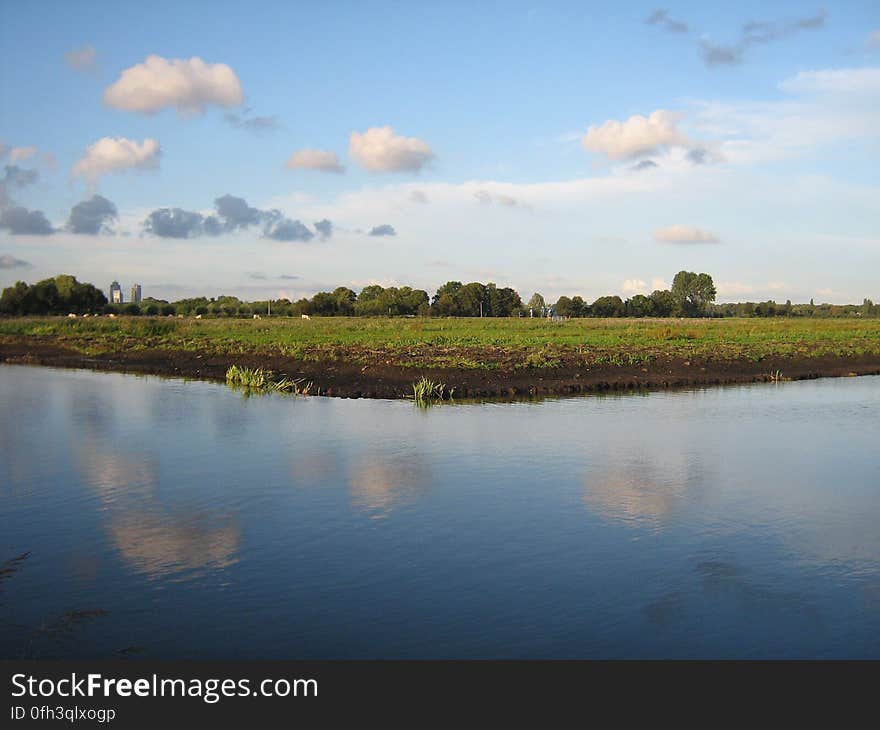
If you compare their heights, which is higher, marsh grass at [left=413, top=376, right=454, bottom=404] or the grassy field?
the grassy field

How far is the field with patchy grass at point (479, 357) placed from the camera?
1129 inches

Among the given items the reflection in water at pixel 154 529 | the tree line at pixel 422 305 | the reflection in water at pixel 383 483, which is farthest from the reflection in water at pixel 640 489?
the tree line at pixel 422 305

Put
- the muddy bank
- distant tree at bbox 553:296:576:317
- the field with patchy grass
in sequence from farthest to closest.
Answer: distant tree at bbox 553:296:576:317, the field with patchy grass, the muddy bank

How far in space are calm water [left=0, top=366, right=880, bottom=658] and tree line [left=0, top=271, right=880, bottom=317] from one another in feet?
298

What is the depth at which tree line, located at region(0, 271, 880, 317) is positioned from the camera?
378ft

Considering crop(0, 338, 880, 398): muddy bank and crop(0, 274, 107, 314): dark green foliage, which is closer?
crop(0, 338, 880, 398): muddy bank

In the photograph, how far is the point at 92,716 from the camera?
598 cm

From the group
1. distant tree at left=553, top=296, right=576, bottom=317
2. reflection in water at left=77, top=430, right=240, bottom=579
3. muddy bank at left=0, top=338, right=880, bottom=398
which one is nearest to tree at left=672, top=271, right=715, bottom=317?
distant tree at left=553, top=296, right=576, bottom=317

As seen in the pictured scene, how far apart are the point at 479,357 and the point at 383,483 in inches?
820

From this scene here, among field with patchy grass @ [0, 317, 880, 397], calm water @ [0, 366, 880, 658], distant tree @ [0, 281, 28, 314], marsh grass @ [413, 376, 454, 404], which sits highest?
distant tree @ [0, 281, 28, 314]

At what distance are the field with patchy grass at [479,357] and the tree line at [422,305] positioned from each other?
184 feet

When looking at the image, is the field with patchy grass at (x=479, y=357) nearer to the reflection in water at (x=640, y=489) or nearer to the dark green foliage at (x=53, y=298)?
the reflection in water at (x=640, y=489)

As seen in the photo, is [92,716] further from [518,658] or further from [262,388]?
[262,388]

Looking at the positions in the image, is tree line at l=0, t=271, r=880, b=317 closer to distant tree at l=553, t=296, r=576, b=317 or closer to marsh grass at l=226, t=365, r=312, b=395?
distant tree at l=553, t=296, r=576, b=317
